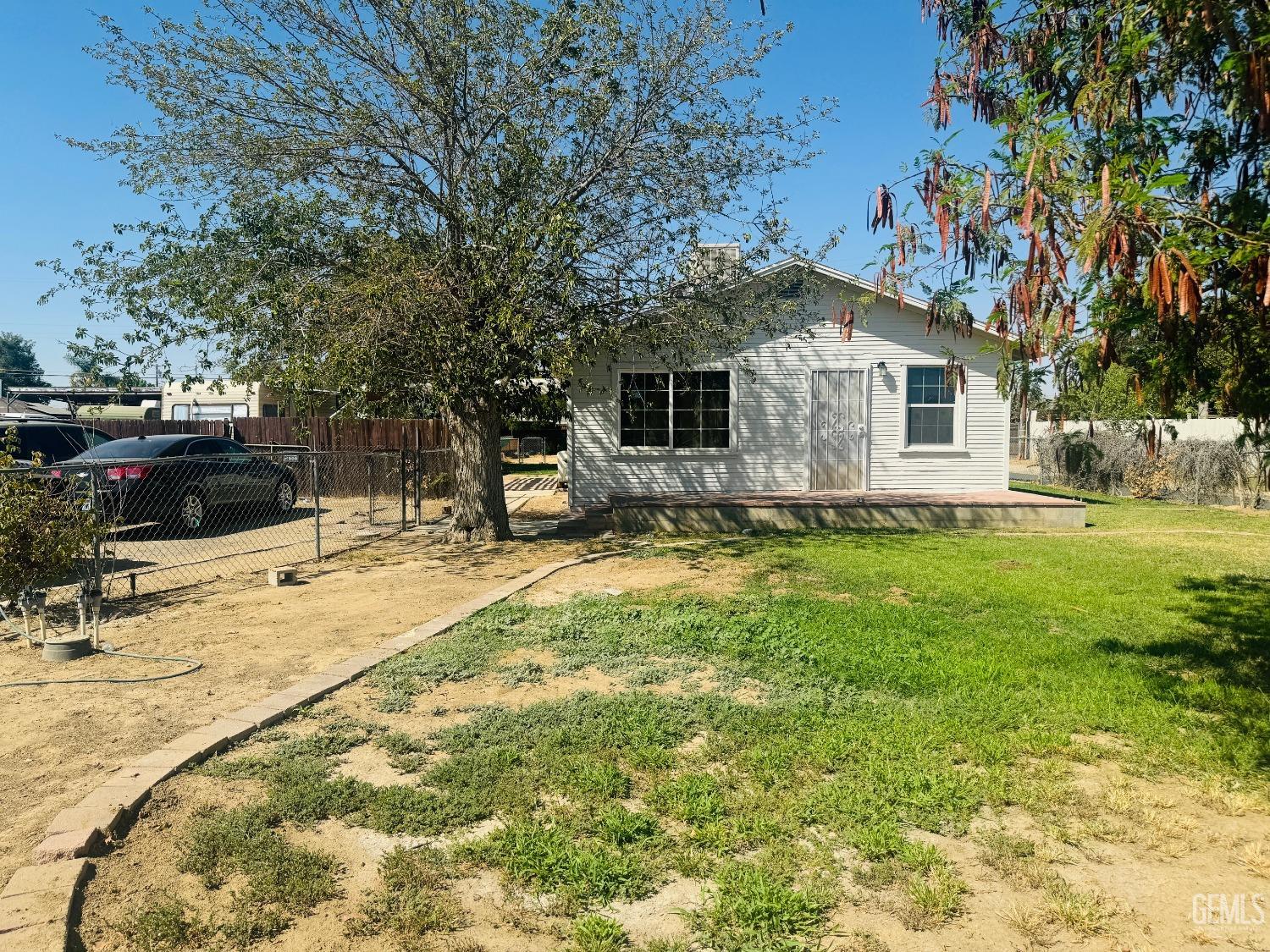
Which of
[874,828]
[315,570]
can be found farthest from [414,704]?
[315,570]

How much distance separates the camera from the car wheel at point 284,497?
1493cm

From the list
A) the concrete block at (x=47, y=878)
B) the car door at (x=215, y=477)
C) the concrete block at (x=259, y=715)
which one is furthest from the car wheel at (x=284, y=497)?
the concrete block at (x=47, y=878)

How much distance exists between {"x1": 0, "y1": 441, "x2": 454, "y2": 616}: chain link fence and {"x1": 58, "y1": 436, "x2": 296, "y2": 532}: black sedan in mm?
17

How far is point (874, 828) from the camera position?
11.1ft

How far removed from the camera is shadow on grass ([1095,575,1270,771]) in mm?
4828

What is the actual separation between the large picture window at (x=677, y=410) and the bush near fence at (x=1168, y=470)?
6433 mm

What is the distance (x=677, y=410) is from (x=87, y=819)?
12760 millimetres

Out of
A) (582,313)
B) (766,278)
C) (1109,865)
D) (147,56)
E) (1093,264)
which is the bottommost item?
(1109,865)

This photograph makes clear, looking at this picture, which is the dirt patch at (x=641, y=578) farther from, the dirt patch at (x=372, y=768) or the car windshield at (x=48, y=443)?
the car windshield at (x=48, y=443)

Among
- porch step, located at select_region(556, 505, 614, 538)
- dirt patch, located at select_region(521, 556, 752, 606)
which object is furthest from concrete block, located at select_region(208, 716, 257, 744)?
porch step, located at select_region(556, 505, 614, 538)

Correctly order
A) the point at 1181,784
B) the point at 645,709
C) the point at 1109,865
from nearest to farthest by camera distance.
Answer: the point at 1109,865
the point at 1181,784
the point at 645,709

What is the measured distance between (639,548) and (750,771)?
729cm

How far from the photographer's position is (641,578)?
901 cm

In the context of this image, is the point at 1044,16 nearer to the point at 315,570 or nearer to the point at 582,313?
the point at 582,313
